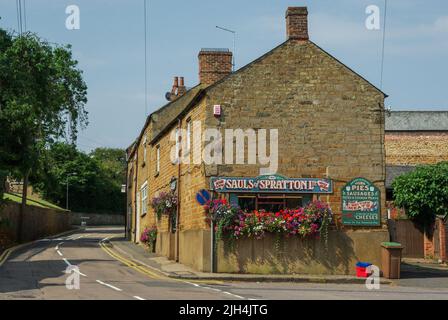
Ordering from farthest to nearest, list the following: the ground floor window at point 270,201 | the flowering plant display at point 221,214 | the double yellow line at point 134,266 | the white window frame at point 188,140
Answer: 1. the white window frame at point 188,140
2. the ground floor window at point 270,201
3. the flowering plant display at point 221,214
4. the double yellow line at point 134,266

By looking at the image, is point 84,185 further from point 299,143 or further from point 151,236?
point 299,143

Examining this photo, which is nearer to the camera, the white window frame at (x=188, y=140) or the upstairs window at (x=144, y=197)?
the white window frame at (x=188, y=140)

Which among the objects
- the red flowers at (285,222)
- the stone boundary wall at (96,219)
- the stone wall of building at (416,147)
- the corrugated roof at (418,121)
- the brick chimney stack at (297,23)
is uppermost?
the corrugated roof at (418,121)

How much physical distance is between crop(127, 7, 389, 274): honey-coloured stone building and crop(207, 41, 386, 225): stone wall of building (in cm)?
4

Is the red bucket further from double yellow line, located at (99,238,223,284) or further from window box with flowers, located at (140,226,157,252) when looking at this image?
window box with flowers, located at (140,226,157,252)

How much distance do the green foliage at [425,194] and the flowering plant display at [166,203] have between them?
13.9m

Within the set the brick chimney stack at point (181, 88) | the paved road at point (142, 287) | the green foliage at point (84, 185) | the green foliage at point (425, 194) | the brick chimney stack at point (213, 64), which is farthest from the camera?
the green foliage at point (84, 185)

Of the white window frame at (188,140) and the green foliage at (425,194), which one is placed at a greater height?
the white window frame at (188,140)

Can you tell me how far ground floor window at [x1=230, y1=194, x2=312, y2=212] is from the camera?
74.3 feet

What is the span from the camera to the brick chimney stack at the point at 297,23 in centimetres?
2380

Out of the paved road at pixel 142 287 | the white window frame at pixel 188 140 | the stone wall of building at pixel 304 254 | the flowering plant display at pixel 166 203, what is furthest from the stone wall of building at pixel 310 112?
the flowering plant display at pixel 166 203

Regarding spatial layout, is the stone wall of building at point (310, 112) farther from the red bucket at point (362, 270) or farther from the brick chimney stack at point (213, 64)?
the brick chimney stack at point (213, 64)

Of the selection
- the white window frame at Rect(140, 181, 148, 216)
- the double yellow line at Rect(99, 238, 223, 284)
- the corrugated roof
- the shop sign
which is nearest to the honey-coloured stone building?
the shop sign

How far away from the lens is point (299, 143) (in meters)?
23.1
